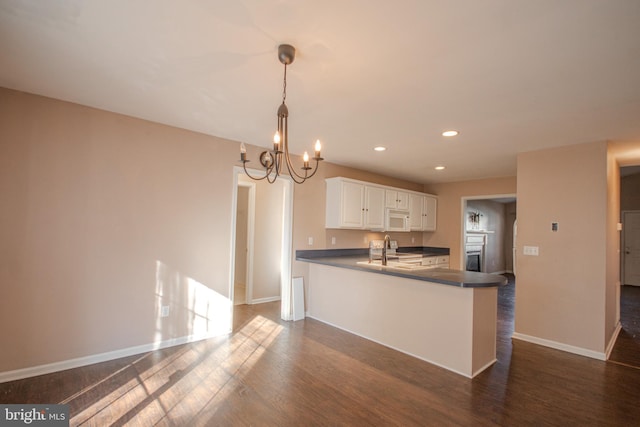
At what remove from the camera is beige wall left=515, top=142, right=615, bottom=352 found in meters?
3.33

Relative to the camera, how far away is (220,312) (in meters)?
3.69

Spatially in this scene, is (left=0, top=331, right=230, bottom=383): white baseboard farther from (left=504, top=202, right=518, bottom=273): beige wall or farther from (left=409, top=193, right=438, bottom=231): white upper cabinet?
(left=504, top=202, right=518, bottom=273): beige wall

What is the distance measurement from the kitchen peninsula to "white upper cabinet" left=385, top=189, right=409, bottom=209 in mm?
1851

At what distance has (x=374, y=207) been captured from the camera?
5.16 metres

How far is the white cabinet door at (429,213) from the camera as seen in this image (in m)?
6.31

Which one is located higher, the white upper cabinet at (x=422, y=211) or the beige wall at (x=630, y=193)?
the beige wall at (x=630, y=193)

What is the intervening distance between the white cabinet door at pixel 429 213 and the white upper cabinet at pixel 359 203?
1.83 ft

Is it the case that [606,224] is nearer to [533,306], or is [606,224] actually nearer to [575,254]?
[575,254]

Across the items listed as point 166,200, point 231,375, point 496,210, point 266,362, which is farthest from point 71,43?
point 496,210

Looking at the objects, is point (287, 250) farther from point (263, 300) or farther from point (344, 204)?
point (263, 300)

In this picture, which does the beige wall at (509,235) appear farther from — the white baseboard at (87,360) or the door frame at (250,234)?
the white baseboard at (87,360)

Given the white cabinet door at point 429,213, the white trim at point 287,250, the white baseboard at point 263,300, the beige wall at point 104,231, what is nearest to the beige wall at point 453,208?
the white cabinet door at point 429,213

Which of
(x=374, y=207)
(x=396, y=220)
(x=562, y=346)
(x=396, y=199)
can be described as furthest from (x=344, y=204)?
(x=562, y=346)

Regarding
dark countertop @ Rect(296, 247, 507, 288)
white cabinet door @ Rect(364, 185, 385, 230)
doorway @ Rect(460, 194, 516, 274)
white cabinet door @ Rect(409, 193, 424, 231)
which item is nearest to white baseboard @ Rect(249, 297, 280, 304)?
dark countertop @ Rect(296, 247, 507, 288)
